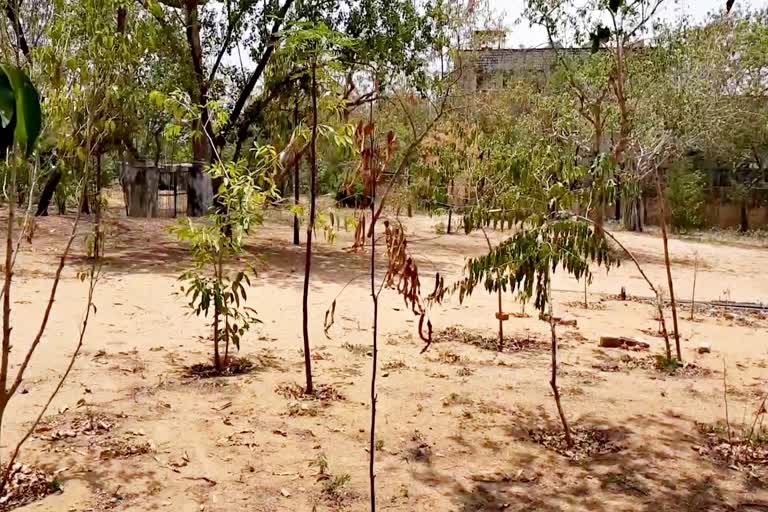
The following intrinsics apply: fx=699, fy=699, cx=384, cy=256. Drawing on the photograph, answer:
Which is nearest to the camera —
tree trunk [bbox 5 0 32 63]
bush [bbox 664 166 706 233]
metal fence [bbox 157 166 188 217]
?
tree trunk [bbox 5 0 32 63]

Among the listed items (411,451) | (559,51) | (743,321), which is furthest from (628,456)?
(559,51)

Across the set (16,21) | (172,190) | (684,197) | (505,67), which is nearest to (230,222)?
(16,21)

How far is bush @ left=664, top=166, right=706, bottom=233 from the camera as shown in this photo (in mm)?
22594

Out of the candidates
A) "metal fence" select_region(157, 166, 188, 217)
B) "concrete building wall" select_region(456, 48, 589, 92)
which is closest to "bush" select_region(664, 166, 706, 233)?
"concrete building wall" select_region(456, 48, 589, 92)

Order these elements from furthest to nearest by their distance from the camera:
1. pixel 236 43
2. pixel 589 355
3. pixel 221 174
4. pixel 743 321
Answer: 1. pixel 236 43
2. pixel 743 321
3. pixel 589 355
4. pixel 221 174

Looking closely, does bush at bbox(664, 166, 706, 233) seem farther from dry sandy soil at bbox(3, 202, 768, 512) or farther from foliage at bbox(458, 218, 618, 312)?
foliage at bbox(458, 218, 618, 312)

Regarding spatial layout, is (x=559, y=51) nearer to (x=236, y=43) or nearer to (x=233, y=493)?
(x=236, y=43)

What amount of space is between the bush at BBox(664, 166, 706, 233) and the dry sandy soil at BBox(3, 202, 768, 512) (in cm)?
1478

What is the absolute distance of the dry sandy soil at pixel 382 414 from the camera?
360 cm

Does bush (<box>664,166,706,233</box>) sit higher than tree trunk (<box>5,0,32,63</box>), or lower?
lower

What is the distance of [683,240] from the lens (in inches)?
836

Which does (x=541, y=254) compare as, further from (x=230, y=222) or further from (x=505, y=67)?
(x=505, y=67)

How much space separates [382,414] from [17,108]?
3.93 m

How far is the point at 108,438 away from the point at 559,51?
14758 millimetres
